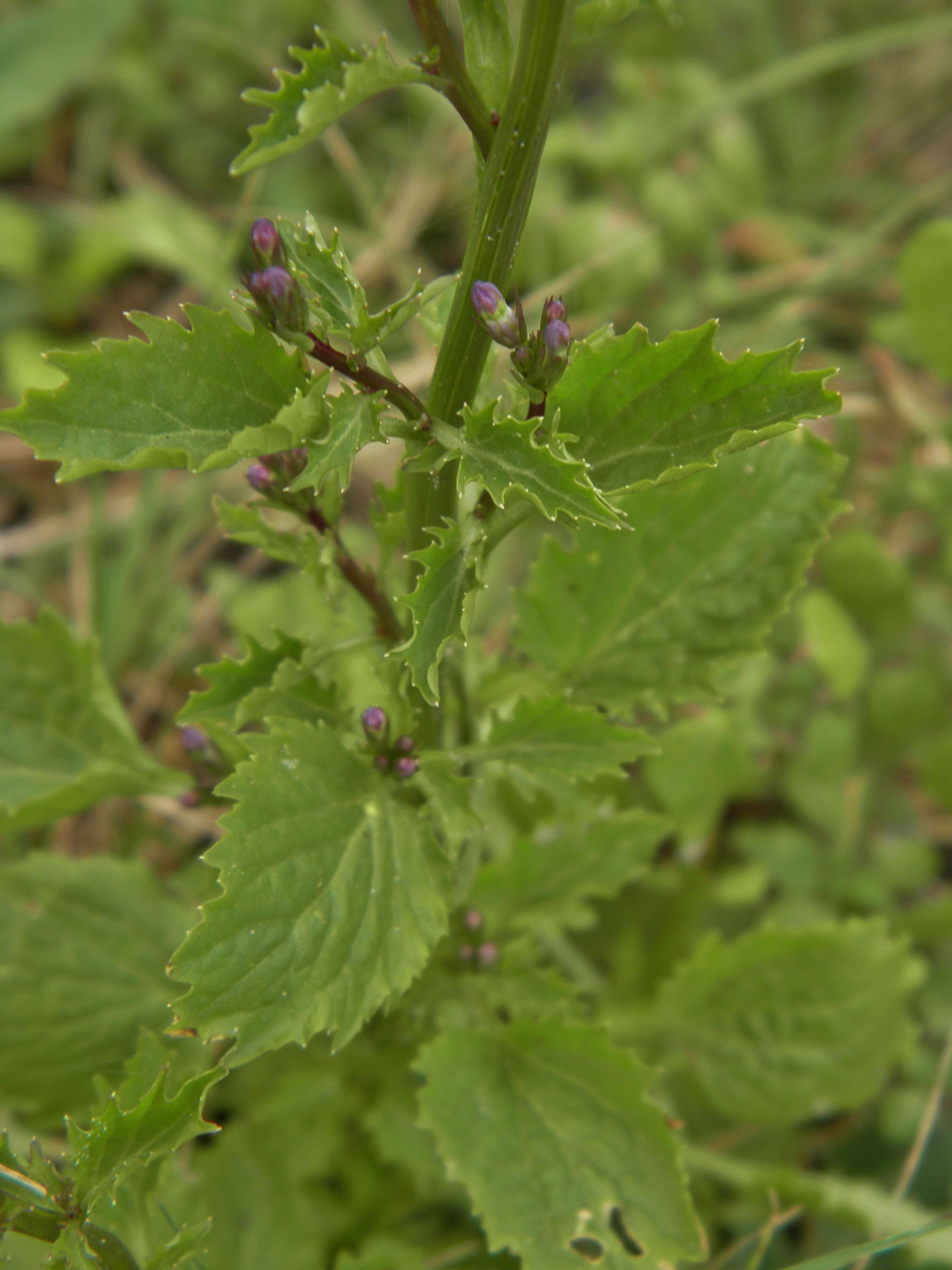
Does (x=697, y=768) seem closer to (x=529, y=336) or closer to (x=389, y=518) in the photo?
(x=389, y=518)

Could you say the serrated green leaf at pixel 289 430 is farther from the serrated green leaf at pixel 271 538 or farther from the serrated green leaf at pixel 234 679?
the serrated green leaf at pixel 234 679

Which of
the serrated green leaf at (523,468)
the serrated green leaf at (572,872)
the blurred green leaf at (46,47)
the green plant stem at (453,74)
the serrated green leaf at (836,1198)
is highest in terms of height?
the blurred green leaf at (46,47)

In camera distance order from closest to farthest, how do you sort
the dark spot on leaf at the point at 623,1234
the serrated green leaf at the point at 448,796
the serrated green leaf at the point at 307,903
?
1. the serrated green leaf at the point at 307,903
2. the serrated green leaf at the point at 448,796
3. the dark spot on leaf at the point at 623,1234

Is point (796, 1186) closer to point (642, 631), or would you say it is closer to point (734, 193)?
point (642, 631)

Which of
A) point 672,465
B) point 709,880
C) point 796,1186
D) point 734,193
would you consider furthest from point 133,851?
point 734,193

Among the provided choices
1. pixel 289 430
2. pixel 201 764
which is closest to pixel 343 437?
pixel 289 430

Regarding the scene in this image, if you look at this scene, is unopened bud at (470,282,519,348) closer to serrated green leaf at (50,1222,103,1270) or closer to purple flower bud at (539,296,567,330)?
purple flower bud at (539,296,567,330)

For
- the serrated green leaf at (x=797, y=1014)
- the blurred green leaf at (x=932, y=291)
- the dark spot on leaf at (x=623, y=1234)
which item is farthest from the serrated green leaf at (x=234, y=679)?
the blurred green leaf at (x=932, y=291)
